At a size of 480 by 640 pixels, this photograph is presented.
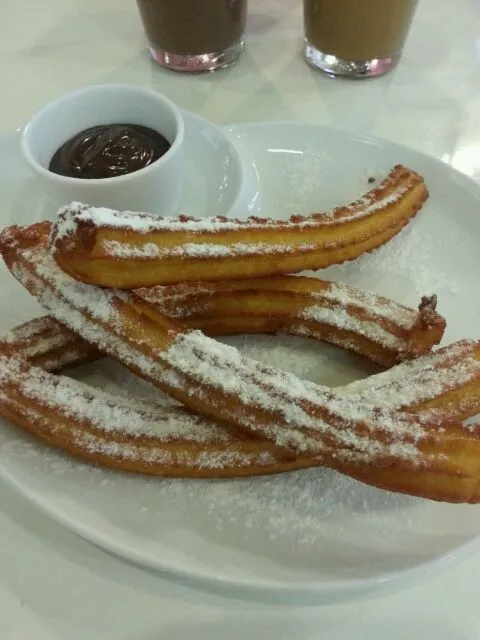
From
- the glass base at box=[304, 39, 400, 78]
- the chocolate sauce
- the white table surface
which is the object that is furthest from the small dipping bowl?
the glass base at box=[304, 39, 400, 78]

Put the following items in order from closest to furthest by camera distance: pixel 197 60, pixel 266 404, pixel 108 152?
1. pixel 266 404
2. pixel 108 152
3. pixel 197 60

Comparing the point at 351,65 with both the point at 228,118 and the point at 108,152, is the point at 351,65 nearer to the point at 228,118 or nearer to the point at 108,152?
the point at 228,118

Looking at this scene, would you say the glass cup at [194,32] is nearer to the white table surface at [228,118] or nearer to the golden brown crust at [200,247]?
the white table surface at [228,118]

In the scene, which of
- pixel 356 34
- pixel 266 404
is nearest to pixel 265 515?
pixel 266 404

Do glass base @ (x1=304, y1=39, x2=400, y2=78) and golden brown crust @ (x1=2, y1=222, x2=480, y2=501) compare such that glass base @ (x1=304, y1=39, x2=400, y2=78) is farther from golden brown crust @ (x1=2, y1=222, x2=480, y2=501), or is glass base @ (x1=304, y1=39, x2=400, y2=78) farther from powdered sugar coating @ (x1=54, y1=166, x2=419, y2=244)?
golden brown crust @ (x1=2, y1=222, x2=480, y2=501)

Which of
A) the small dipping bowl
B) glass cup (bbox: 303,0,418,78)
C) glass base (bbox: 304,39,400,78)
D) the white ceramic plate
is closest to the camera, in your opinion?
the white ceramic plate
